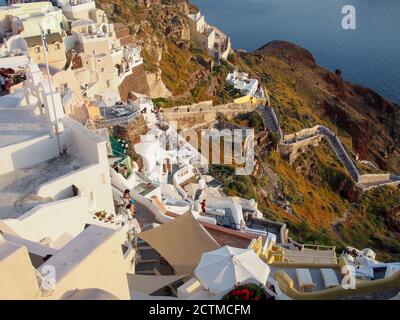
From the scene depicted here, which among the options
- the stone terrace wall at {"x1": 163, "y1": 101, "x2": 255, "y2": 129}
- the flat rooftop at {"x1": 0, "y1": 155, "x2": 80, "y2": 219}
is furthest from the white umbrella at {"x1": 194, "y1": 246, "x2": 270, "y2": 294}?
the stone terrace wall at {"x1": 163, "y1": 101, "x2": 255, "y2": 129}

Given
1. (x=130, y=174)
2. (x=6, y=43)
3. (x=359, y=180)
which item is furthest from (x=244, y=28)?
(x=130, y=174)

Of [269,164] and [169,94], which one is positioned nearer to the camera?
[269,164]

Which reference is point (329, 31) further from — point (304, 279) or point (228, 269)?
point (228, 269)

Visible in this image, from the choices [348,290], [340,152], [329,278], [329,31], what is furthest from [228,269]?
[329,31]

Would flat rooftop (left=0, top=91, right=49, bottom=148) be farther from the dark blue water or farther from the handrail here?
the dark blue water
